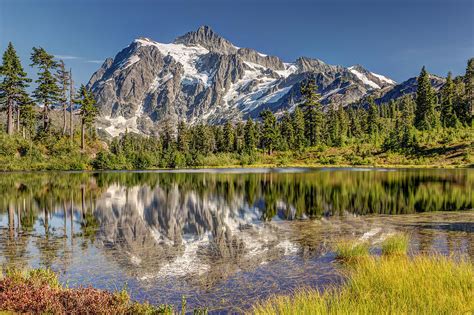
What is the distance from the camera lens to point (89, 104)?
350ft

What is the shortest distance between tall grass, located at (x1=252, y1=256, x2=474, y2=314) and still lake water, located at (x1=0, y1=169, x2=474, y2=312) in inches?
74.0

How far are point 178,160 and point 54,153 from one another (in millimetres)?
36232

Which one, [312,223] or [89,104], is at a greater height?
[89,104]

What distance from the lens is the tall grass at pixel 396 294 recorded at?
7302 millimetres

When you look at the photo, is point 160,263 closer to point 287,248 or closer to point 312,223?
point 287,248

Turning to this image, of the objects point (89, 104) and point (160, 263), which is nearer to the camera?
point (160, 263)

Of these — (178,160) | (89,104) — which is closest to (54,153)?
(89,104)

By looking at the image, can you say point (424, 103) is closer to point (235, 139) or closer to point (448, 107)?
point (448, 107)

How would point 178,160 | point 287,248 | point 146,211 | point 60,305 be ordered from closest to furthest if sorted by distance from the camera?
1. point 60,305
2. point 287,248
3. point 146,211
4. point 178,160

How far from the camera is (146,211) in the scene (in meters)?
28.3

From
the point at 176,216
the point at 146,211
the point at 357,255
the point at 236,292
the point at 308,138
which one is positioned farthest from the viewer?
the point at 308,138

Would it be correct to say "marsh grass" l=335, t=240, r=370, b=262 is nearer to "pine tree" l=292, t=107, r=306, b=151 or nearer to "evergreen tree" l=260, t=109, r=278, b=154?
"pine tree" l=292, t=107, r=306, b=151

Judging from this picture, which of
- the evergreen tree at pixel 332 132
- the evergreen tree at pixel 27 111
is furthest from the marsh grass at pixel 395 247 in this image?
the evergreen tree at pixel 332 132

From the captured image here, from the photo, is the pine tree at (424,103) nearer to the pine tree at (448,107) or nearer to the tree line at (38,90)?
the pine tree at (448,107)
